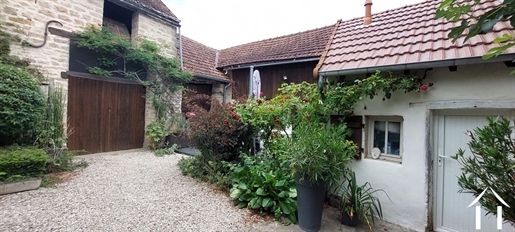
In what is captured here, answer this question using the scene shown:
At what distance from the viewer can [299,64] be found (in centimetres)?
A: 912

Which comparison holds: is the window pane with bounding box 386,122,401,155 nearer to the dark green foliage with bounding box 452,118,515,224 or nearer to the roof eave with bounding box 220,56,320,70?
the dark green foliage with bounding box 452,118,515,224

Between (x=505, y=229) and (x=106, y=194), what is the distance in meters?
5.97

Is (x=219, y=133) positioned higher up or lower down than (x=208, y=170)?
higher up

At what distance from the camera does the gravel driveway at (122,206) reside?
9.74 ft

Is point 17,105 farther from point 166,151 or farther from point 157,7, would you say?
point 157,7

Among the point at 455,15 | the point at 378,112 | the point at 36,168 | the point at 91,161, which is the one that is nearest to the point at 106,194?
the point at 36,168

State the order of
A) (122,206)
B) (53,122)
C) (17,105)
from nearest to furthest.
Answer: (122,206)
(17,105)
(53,122)

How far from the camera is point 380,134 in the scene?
401 cm

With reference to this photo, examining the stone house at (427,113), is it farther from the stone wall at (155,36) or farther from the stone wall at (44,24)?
the stone wall at (44,24)

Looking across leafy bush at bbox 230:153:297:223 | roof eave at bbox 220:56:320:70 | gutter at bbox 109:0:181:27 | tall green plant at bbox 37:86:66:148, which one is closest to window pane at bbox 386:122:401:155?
leafy bush at bbox 230:153:297:223

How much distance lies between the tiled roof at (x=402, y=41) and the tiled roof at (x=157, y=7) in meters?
6.49

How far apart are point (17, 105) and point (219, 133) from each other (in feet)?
13.2

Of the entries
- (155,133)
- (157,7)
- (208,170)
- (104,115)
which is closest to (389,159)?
(208,170)

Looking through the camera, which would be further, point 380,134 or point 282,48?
point 282,48
